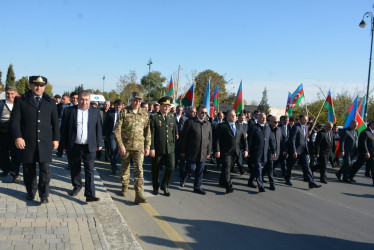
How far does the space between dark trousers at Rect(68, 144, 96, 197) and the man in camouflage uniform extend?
586 millimetres

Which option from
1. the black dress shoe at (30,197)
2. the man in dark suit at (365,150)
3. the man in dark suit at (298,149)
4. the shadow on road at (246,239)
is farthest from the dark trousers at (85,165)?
the man in dark suit at (365,150)

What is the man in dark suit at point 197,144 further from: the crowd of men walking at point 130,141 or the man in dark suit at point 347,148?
the man in dark suit at point 347,148

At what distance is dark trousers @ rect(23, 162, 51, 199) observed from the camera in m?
4.86

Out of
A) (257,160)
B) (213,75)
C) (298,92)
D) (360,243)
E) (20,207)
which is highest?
(213,75)

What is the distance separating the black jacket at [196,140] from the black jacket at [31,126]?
296 centimetres

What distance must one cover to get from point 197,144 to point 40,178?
3202 mm

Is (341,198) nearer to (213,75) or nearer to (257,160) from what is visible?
(257,160)

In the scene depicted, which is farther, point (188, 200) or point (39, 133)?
point (188, 200)

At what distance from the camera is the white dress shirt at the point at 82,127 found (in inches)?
207

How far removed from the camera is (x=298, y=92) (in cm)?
1352

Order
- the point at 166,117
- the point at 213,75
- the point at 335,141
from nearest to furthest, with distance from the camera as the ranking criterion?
1. the point at 166,117
2. the point at 335,141
3. the point at 213,75

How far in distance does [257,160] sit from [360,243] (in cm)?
302

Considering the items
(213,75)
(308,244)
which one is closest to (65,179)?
(308,244)

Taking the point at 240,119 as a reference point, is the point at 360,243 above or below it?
below
